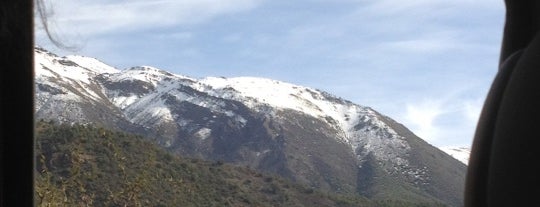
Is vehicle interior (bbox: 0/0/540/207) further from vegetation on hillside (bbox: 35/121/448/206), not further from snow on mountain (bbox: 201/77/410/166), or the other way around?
snow on mountain (bbox: 201/77/410/166)

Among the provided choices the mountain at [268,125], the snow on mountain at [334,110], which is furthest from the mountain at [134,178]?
the snow on mountain at [334,110]

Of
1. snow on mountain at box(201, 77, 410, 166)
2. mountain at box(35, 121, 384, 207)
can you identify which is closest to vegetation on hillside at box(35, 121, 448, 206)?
mountain at box(35, 121, 384, 207)

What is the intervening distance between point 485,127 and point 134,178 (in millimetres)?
3095

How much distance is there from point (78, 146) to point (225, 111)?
140850mm

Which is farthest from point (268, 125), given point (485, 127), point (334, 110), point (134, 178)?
point (485, 127)

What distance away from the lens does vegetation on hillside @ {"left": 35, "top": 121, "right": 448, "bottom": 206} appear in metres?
3.15

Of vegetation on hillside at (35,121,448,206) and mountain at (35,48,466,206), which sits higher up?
mountain at (35,48,466,206)

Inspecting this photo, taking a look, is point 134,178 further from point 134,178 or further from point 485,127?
point 485,127

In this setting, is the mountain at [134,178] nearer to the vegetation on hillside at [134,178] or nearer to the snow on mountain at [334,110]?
the vegetation on hillside at [134,178]

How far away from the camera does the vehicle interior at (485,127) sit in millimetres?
676

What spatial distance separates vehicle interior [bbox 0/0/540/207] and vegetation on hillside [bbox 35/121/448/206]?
0.11ft

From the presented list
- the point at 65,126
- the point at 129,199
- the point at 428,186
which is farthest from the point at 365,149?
the point at 129,199

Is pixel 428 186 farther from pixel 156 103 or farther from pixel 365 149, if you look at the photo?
pixel 156 103

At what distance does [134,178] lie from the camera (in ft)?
12.3
